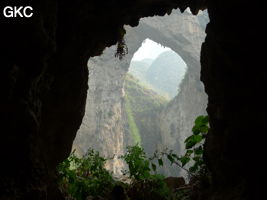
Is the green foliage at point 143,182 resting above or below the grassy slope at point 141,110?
below

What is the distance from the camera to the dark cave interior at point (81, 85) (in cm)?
291

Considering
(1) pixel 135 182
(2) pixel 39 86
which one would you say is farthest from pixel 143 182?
(2) pixel 39 86

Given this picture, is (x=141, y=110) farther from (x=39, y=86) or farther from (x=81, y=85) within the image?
(x=39, y=86)

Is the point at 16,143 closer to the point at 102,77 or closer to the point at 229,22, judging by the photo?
the point at 229,22

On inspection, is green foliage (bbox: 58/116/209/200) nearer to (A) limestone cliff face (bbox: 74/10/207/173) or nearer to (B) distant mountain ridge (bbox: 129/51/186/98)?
(A) limestone cliff face (bbox: 74/10/207/173)

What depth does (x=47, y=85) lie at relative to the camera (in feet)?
12.5

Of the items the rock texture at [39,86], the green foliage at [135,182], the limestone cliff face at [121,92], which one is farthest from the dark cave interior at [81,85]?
the limestone cliff face at [121,92]

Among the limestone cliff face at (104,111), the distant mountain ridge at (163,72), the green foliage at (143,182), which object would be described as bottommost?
the green foliage at (143,182)

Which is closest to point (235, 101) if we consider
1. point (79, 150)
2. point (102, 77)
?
point (79, 150)

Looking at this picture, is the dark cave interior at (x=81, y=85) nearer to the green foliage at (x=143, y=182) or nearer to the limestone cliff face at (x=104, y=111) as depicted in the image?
the green foliage at (x=143, y=182)

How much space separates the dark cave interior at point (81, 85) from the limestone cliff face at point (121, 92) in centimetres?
2454

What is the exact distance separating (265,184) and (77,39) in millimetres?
3581

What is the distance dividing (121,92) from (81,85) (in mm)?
27024

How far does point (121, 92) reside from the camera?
32312 millimetres
